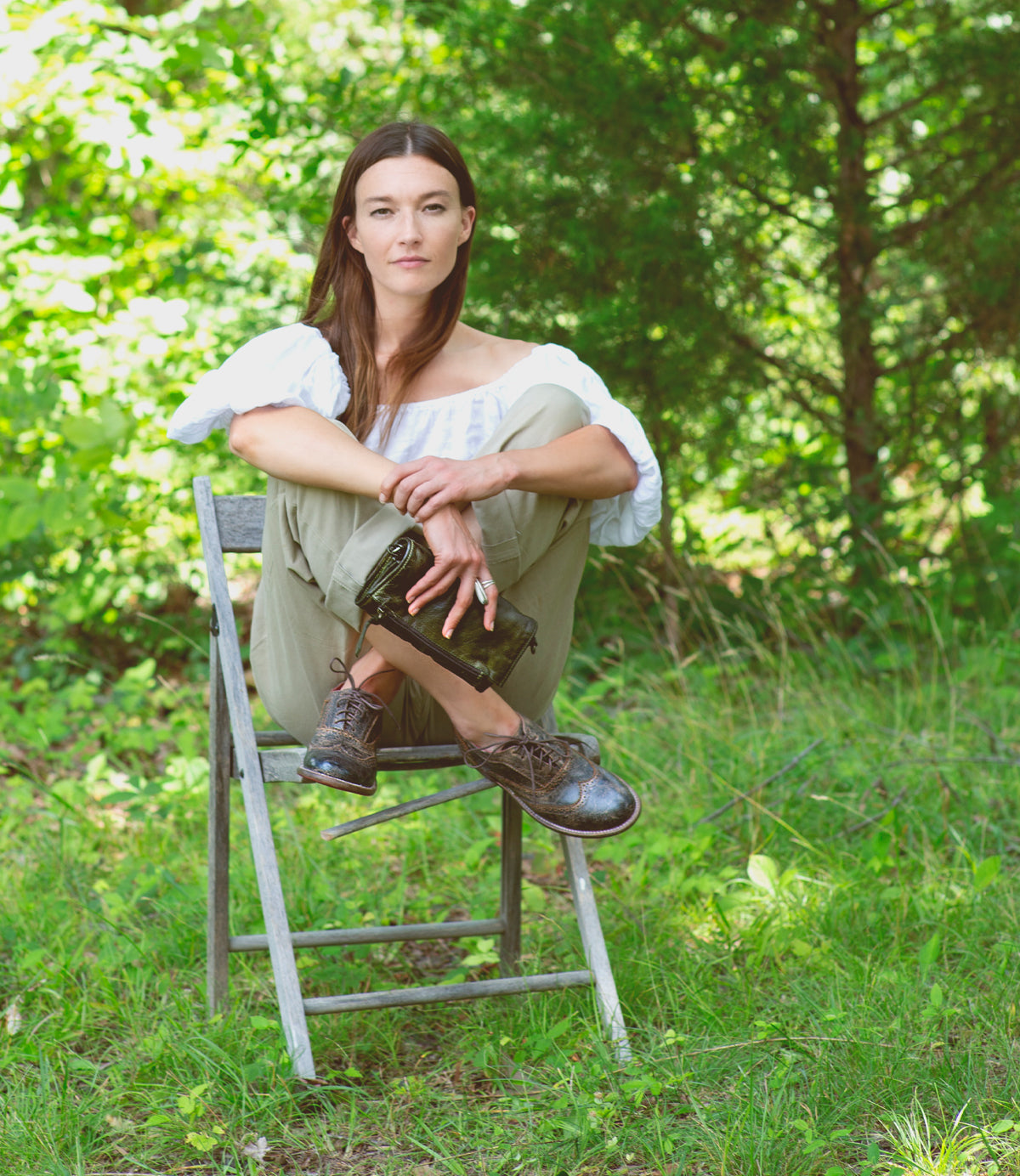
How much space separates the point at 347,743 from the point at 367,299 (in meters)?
0.96

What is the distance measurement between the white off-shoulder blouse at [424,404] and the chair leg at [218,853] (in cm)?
52

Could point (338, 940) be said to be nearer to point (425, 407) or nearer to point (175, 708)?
point (425, 407)

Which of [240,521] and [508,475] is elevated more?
[508,475]

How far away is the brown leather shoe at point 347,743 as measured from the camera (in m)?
Answer: 1.93

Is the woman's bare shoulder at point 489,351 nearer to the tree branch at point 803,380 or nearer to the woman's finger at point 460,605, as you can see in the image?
the woman's finger at point 460,605

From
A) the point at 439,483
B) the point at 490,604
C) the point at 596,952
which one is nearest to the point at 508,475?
the point at 439,483

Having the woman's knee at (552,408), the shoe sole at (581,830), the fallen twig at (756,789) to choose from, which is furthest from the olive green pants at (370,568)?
the fallen twig at (756,789)

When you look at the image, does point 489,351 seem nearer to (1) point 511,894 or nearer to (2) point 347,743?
(2) point 347,743

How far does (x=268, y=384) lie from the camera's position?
209cm

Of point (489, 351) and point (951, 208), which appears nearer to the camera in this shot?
point (489, 351)

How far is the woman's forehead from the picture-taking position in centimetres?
222

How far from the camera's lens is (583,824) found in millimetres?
2002

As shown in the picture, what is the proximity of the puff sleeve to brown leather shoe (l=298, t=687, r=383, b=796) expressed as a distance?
1.77 ft

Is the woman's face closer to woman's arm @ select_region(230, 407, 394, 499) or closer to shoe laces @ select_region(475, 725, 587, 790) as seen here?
woman's arm @ select_region(230, 407, 394, 499)
